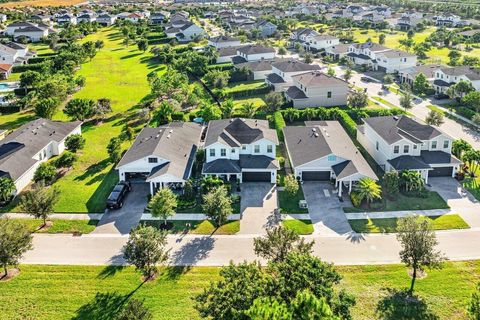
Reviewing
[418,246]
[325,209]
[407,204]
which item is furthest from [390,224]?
[418,246]

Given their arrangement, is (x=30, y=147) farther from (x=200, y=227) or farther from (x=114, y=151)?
(x=200, y=227)

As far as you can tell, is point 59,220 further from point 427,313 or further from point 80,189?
point 427,313

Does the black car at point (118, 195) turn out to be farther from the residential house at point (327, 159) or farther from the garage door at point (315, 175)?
the garage door at point (315, 175)

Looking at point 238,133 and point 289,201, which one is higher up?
point 238,133

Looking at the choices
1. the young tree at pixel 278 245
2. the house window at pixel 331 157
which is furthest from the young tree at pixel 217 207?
the house window at pixel 331 157

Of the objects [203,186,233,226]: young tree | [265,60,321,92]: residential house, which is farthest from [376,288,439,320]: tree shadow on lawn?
[265,60,321,92]: residential house

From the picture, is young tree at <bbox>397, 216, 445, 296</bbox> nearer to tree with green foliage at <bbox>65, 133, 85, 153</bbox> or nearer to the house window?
the house window
